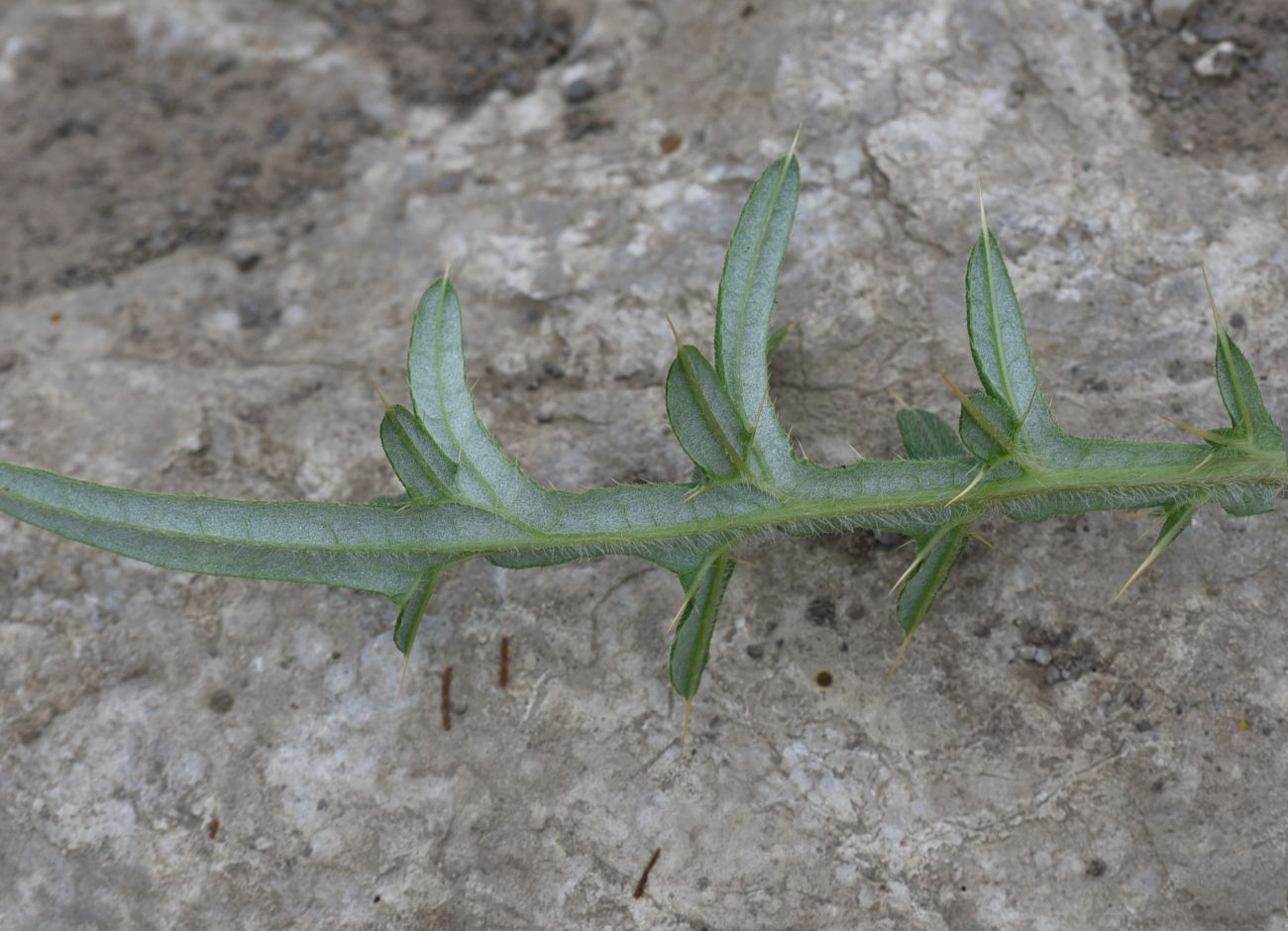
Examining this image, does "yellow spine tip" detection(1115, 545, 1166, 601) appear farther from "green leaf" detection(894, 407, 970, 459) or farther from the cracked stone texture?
"green leaf" detection(894, 407, 970, 459)

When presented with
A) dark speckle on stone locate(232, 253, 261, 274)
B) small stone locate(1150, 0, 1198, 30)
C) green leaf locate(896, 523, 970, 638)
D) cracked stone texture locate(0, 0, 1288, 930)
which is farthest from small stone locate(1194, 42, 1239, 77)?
dark speckle on stone locate(232, 253, 261, 274)

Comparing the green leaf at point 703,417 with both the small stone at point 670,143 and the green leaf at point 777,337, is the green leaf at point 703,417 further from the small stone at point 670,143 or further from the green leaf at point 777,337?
the small stone at point 670,143

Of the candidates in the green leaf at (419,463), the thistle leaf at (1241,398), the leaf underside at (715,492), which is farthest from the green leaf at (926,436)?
the green leaf at (419,463)

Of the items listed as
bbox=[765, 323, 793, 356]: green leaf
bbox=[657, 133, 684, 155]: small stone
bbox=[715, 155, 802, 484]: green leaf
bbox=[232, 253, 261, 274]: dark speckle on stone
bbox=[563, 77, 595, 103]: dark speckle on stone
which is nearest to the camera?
bbox=[715, 155, 802, 484]: green leaf

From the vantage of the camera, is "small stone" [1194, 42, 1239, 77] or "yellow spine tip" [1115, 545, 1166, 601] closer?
"yellow spine tip" [1115, 545, 1166, 601]

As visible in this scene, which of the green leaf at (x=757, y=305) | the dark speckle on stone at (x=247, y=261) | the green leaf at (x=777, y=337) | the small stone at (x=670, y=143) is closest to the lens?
the green leaf at (x=757, y=305)

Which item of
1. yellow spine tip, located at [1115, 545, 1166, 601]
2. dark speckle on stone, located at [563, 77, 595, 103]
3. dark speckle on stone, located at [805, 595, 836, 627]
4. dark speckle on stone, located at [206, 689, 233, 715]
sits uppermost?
dark speckle on stone, located at [563, 77, 595, 103]

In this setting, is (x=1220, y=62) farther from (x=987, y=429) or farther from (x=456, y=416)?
Result: (x=456, y=416)
